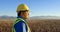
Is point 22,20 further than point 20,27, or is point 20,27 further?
point 22,20

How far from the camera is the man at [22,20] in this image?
11.2ft

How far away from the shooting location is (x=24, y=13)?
3.60 m

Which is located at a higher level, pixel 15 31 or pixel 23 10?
pixel 23 10

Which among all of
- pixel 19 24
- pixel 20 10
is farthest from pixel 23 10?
pixel 19 24

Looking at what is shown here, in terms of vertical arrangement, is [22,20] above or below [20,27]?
above

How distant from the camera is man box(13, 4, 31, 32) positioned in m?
3.41

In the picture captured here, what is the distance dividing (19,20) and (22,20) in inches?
2.3

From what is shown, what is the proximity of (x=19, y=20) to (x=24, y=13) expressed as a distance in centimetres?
16

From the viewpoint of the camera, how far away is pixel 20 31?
133 inches

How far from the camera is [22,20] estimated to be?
351 cm

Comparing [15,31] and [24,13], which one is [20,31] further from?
[24,13]

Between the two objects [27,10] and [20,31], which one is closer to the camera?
[20,31]

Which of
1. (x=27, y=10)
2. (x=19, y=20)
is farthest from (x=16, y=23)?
(x=27, y=10)

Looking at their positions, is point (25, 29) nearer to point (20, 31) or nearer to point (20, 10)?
point (20, 31)
